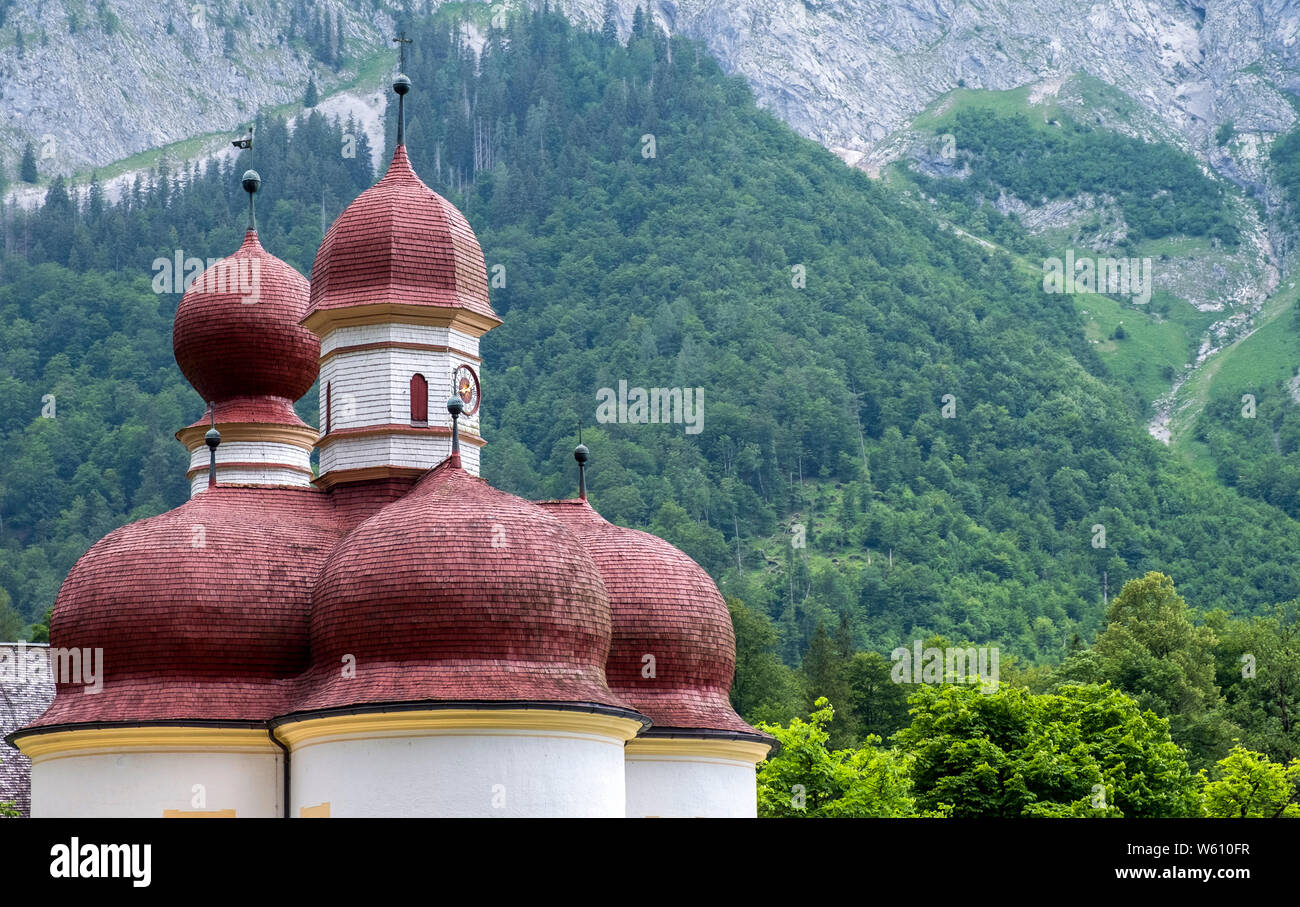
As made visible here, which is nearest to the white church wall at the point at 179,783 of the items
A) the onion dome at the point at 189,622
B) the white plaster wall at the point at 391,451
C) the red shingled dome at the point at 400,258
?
the onion dome at the point at 189,622

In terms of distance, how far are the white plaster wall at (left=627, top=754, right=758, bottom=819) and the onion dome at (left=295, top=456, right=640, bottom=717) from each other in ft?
13.1

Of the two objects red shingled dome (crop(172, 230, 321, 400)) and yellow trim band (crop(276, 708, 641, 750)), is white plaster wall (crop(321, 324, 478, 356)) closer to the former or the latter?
red shingled dome (crop(172, 230, 321, 400))

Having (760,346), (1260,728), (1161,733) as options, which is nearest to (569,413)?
(760,346)

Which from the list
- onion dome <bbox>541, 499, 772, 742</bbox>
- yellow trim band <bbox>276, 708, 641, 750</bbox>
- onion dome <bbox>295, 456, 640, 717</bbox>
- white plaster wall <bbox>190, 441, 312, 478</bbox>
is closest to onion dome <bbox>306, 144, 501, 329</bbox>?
white plaster wall <bbox>190, 441, 312, 478</bbox>

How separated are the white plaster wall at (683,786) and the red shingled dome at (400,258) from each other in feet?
32.8

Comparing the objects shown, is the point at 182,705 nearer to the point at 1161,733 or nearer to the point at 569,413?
the point at 1161,733

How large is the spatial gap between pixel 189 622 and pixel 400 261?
9759 mm

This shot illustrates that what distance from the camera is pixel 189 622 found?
39.7 metres

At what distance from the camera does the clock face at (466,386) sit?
151 ft

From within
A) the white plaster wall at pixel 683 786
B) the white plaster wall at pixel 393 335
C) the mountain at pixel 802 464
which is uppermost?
the mountain at pixel 802 464

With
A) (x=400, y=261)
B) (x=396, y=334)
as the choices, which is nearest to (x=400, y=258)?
(x=400, y=261)

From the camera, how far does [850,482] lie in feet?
597

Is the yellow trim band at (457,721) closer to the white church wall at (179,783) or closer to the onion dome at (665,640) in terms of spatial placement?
the white church wall at (179,783)
